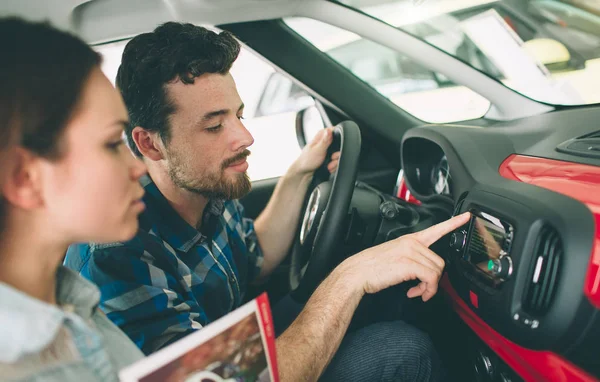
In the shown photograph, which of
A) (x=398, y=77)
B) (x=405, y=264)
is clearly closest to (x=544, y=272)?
(x=405, y=264)

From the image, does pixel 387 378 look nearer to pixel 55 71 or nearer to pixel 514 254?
pixel 514 254

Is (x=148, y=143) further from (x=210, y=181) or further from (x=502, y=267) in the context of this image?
(x=502, y=267)

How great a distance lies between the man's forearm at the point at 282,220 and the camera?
176 centimetres

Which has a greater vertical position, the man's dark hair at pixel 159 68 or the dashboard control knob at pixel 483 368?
the man's dark hair at pixel 159 68

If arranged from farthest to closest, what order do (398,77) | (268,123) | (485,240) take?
(398,77) < (268,123) < (485,240)

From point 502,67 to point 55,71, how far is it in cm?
153

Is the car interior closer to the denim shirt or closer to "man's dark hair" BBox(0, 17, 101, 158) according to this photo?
"man's dark hair" BBox(0, 17, 101, 158)

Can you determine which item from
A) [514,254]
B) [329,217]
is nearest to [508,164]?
[514,254]

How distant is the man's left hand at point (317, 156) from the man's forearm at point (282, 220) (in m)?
0.03

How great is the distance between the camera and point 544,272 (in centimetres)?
98

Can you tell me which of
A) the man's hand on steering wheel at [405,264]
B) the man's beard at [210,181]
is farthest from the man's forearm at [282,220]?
the man's hand on steering wheel at [405,264]

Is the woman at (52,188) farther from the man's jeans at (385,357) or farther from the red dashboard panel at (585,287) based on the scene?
the red dashboard panel at (585,287)

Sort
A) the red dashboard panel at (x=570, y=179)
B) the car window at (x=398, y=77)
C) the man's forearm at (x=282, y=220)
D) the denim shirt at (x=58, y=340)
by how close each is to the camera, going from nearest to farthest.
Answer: the denim shirt at (x=58, y=340), the red dashboard panel at (x=570, y=179), the man's forearm at (x=282, y=220), the car window at (x=398, y=77)

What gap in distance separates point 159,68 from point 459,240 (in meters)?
0.88
